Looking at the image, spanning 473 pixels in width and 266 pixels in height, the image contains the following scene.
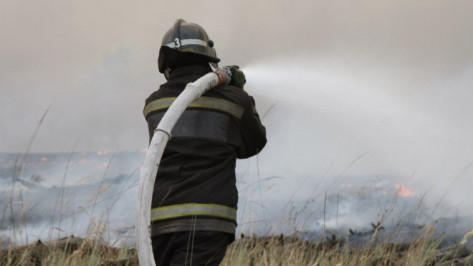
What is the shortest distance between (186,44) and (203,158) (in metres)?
0.99

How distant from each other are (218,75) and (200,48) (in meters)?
0.34

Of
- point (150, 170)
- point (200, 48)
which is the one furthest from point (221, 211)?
point (200, 48)

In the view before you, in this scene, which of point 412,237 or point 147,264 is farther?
point 412,237

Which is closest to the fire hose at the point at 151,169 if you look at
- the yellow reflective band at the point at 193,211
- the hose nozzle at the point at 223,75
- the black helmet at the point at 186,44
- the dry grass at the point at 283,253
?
the yellow reflective band at the point at 193,211

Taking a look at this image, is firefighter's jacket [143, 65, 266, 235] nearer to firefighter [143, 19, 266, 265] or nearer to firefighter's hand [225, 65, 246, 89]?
firefighter [143, 19, 266, 265]

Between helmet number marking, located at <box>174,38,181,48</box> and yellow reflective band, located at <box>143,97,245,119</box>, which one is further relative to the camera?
helmet number marking, located at <box>174,38,181,48</box>

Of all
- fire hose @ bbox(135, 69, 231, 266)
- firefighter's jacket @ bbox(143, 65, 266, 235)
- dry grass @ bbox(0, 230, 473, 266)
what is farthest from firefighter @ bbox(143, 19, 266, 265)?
dry grass @ bbox(0, 230, 473, 266)

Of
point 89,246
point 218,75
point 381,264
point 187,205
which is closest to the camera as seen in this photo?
point 187,205

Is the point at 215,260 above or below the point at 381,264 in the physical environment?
above

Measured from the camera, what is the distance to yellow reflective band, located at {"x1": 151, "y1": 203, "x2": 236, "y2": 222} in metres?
4.13

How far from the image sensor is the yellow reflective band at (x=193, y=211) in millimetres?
4133

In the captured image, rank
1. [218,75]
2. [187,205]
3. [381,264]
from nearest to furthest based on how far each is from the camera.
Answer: [187,205] → [218,75] → [381,264]

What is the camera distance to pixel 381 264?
696cm

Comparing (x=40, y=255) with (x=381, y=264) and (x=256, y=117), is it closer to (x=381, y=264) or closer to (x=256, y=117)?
(x=256, y=117)
